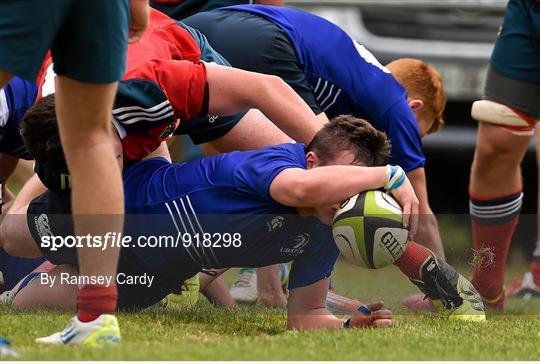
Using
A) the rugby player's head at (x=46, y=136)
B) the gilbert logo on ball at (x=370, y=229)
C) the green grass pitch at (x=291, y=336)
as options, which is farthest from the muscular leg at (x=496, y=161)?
the rugby player's head at (x=46, y=136)

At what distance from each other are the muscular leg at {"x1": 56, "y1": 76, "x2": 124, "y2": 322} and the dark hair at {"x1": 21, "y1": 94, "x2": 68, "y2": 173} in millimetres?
661

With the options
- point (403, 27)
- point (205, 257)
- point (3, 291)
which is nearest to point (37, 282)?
point (3, 291)

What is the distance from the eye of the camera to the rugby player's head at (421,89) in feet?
21.1

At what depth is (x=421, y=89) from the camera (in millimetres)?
6422

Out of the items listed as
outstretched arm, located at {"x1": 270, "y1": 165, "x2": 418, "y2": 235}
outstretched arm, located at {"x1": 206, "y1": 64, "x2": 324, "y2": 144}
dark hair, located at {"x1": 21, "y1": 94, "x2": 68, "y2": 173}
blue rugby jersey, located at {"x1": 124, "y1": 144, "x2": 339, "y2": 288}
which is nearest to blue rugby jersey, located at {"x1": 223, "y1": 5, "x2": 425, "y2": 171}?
outstretched arm, located at {"x1": 206, "y1": 64, "x2": 324, "y2": 144}

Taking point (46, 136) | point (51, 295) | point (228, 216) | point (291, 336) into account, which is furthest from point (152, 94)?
point (291, 336)

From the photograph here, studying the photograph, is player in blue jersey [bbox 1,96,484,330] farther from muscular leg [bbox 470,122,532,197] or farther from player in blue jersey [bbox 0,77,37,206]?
muscular leg [bbox 470,122,532,197]

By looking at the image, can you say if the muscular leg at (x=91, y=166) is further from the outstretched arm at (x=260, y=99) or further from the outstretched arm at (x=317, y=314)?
the outstretched arm at (x=317, y=314)

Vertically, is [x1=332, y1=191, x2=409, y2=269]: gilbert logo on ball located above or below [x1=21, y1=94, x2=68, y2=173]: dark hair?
below

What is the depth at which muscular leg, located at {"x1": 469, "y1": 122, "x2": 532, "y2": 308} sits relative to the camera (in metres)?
5.93

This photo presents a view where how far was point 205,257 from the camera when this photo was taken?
15.5 feet

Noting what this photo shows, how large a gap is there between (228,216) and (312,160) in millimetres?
379

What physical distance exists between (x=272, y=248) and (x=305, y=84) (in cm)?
133

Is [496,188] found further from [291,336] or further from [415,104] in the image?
[291,336]
